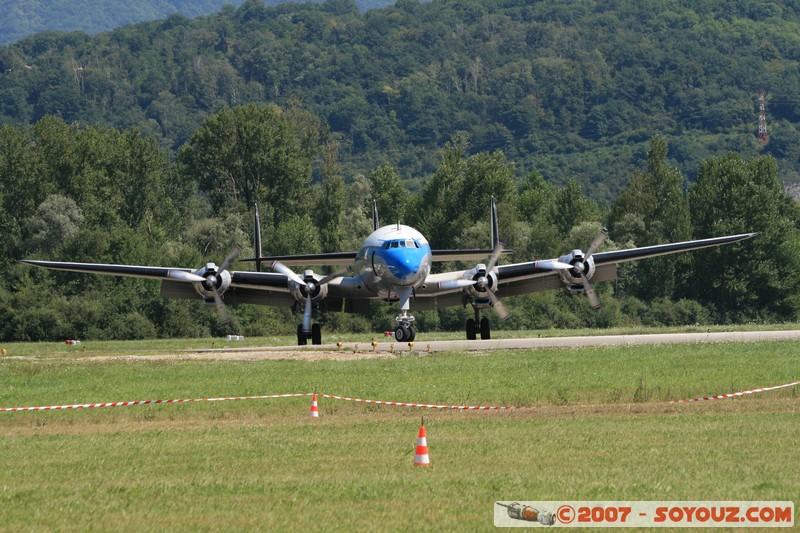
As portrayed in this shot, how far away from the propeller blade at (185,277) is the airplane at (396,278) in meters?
0.04

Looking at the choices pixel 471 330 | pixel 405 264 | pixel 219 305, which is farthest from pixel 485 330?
pixel 219 305

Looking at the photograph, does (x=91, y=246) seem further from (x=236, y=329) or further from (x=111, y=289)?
(x=236, y=329)

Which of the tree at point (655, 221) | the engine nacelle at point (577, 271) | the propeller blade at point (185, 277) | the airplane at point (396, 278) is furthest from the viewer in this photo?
the tree at point (655, 221)

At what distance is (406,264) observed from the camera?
43.8m

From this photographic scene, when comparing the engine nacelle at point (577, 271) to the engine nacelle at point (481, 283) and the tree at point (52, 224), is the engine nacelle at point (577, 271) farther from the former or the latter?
the tree at point (52, 224)

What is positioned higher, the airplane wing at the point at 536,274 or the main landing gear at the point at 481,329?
the airplane wing at the point at 536,274

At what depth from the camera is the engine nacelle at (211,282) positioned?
47.3 meters

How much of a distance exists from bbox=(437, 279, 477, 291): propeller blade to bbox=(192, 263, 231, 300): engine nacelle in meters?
8.60

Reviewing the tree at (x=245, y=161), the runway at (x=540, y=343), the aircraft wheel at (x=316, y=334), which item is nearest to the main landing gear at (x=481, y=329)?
the runway at (x=540, y=343)

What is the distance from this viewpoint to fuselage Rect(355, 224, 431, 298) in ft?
145

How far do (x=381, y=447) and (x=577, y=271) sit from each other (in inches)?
1058

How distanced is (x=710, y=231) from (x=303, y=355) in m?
46.3

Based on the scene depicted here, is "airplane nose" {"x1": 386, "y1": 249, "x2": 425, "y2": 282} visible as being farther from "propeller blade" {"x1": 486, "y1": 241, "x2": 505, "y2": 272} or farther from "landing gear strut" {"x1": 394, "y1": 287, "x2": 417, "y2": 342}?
"propeller blade" {"x1": 486, "y1": 241, "x2": 505, "y2": 272}

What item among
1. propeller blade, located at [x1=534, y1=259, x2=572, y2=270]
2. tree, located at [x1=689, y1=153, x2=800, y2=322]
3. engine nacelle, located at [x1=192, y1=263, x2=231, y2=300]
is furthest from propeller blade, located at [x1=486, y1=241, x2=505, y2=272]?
tree, located at [x1=689, y1=153, x2=800, y2=322]
